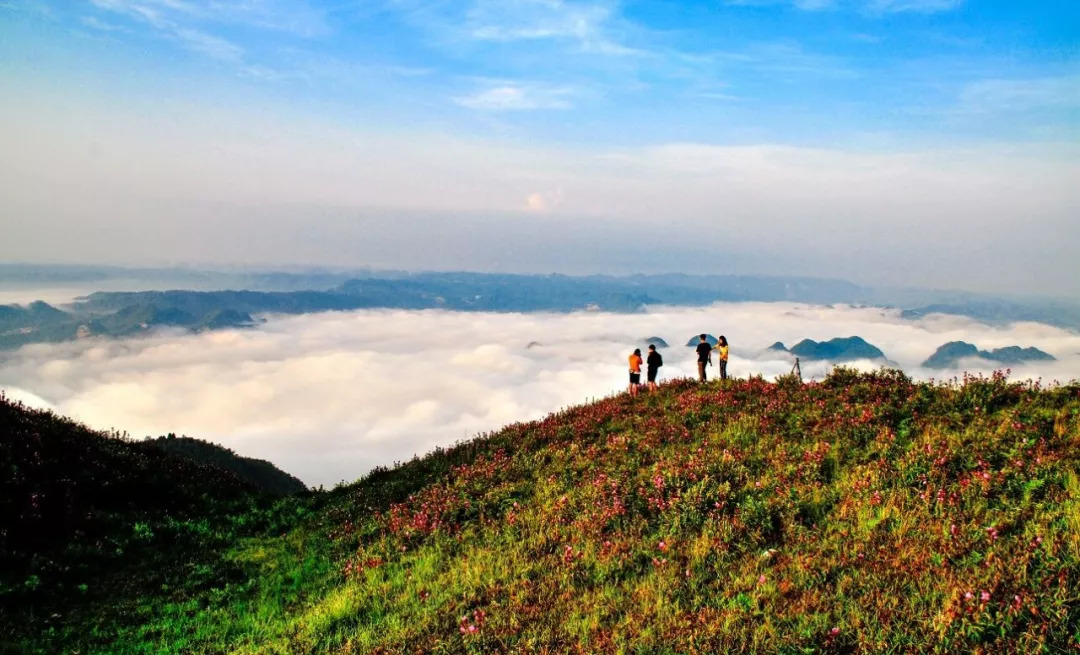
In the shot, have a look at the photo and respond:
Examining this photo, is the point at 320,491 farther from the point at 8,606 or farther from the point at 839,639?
the point at 839,639

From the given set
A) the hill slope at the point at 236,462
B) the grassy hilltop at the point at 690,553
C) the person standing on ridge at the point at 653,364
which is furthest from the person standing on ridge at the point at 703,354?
the hill slope at the point at 236,462

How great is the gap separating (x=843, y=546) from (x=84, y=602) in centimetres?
1453

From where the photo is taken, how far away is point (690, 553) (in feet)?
35.7

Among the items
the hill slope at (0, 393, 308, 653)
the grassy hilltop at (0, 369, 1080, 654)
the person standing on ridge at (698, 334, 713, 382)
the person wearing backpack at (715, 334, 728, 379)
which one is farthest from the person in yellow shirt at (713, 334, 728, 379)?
the hill slope at (0, 393, 308, 653)

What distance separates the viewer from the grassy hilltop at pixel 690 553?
8.29 m

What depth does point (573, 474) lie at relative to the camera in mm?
16938

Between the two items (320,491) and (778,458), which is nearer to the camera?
(778,458)

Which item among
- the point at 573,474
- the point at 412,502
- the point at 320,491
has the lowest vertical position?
the point at 320,491

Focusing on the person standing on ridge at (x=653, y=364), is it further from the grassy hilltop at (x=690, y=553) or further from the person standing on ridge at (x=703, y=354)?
the grassy hilltop at (x=690, y=553)

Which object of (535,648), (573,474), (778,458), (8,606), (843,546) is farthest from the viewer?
(573,474)

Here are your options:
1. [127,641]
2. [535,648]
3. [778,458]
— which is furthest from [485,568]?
[778,458]

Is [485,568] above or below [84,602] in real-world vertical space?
above

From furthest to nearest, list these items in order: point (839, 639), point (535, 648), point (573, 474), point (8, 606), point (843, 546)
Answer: point (573, 474) < point (8, 606) < point (843, 546) < point (535, 648) < point (839, 639)

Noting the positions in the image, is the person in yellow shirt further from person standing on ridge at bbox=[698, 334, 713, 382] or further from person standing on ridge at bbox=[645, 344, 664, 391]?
person standing on ridge at bbox=[645, 344, 664, 391]
